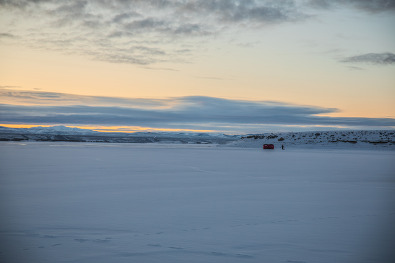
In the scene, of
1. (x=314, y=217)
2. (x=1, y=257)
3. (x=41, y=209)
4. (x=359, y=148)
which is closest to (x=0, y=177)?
(x=41, y=209)

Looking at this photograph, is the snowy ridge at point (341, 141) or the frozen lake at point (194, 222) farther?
the snowy ridge at point (341, 141)

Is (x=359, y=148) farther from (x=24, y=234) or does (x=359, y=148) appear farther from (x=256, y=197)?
(x=24, y=234)

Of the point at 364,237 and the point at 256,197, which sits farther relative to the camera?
the point at 256,197

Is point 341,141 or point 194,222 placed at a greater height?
point 341,141

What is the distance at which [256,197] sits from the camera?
9.08m

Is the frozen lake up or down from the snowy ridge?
down

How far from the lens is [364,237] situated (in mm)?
5551

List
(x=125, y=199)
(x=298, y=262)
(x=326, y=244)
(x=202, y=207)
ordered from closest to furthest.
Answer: (x=298, y=262)
(x=326, y=244)
(x=202, y=207)
(x=125, y=199)

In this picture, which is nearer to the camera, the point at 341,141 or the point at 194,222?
the point at 194,222

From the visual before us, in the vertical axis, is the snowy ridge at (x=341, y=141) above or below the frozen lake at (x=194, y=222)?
above

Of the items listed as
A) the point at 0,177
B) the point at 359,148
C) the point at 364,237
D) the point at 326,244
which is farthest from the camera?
the point at 359,148

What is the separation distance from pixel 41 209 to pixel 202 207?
3.31 metres

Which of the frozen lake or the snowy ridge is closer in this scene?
the frozen lake

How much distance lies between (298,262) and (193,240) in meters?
1.56
